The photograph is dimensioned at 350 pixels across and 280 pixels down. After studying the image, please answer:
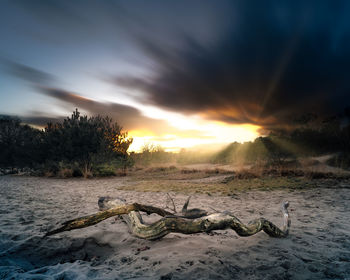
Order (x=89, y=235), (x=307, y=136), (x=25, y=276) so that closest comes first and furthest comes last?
(x=25, y=276)
(x=89, y=235)
(x=307, y=136)

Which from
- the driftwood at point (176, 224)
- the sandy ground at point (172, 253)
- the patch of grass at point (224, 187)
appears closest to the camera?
the sandy ground at point (172, 253)

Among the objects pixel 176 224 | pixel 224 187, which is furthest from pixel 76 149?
pixel 176 224

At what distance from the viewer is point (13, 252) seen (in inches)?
99.3

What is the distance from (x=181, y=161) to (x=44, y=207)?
1107 inches

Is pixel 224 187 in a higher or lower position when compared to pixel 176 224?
lower

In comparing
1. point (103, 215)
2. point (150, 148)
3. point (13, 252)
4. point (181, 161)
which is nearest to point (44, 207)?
point (13, 252)

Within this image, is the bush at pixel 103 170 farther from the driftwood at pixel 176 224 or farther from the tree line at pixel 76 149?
the driftwood at pixel 176 224

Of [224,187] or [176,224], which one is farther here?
[224,187]

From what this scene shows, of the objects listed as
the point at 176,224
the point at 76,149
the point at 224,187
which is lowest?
the point at 224,187

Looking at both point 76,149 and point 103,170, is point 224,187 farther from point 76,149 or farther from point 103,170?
point 76,149

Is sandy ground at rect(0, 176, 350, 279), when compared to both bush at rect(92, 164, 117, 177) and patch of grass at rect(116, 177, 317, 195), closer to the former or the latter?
patch of grass at rect(116, 177, 317, 195)

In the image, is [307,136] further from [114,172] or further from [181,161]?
[114,172]

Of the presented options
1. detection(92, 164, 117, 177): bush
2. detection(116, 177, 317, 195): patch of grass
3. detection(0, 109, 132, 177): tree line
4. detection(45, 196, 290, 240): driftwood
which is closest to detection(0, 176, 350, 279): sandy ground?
detection(45, 196, 290, 240): driftwood

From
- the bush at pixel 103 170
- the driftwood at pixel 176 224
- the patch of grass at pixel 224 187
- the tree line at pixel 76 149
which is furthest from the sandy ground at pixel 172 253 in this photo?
the tree line at pixel 76 149
